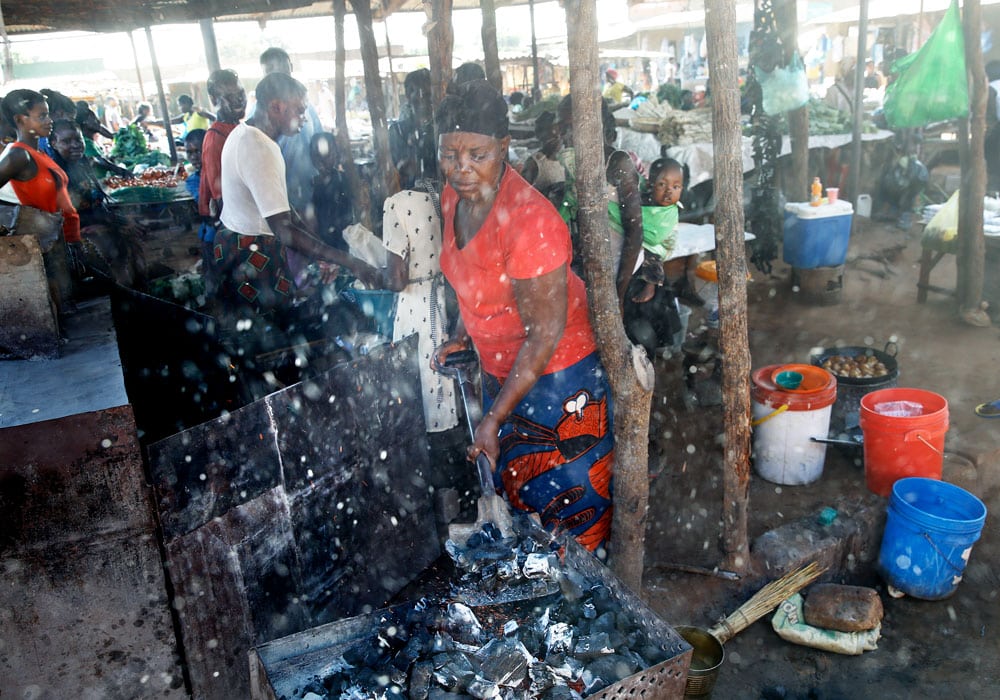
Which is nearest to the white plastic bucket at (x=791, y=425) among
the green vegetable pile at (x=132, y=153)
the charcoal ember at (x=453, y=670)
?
the charcoal ember at (x=453, y=670)

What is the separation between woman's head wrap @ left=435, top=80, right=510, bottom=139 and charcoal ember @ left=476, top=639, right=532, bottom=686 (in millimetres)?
1564

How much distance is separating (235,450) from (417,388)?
101 centimetres

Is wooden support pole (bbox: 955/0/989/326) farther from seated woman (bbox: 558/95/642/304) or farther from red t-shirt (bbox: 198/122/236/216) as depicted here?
red t-shirt (bbox: 198/122/236/216)

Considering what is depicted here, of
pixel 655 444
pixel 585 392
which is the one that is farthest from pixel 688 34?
pixel 585 392

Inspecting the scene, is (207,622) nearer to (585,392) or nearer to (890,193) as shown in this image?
(585,392)

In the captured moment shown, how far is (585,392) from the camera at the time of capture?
2.82m

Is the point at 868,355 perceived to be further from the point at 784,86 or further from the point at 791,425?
the point at 784,86

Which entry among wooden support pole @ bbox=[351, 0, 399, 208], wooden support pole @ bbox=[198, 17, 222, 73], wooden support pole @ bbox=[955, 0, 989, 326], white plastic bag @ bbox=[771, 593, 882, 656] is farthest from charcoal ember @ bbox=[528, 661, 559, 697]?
wooden support pole @ bbox=[198, 17, 222, 73]

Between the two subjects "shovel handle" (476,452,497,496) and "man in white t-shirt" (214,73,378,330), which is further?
"man in white t-shirt" (214,73,378,330)

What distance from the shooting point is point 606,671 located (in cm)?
198

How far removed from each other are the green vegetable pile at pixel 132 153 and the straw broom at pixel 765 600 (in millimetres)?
13224

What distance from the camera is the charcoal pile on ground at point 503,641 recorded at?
1.96 meters

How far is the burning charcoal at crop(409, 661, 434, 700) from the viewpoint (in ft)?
6.38

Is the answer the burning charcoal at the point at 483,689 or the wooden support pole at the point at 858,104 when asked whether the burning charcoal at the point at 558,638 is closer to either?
the burning charcoal at the point at 483,689
